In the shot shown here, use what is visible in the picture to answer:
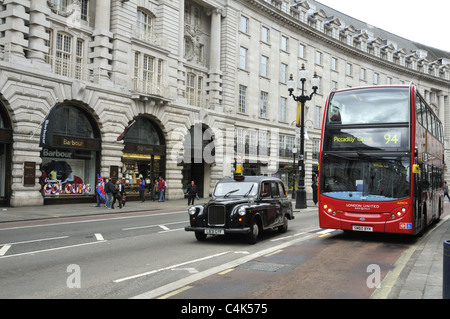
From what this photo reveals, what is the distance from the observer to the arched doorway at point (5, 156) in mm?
21616

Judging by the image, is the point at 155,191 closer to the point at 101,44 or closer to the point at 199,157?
the point at 199,157

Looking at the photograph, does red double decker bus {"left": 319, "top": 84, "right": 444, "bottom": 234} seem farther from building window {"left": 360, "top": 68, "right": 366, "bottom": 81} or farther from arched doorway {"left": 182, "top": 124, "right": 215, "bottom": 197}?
building window {"left": 360, "top": 68, "right": 366, "bottom": 81}

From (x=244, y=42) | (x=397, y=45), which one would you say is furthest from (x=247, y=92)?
(x=397, y=45)

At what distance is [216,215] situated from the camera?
441 inches

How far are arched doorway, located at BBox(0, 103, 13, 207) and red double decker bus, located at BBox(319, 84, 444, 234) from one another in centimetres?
1663

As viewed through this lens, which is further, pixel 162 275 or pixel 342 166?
pixel 342 166

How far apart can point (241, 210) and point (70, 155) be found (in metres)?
17.4

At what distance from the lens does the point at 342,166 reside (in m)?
11.9

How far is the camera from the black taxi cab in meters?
11.0

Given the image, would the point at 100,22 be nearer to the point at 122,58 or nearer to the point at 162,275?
the point at 122,58

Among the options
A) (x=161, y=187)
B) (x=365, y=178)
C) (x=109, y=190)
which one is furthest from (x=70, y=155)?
(x=365, y=178)

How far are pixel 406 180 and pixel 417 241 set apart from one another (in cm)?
218

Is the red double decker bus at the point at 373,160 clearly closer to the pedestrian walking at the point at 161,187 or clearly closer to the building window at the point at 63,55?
the building window at the point at 63,55

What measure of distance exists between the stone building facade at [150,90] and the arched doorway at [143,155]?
10 cm
